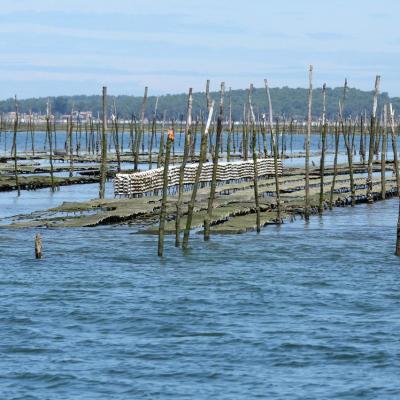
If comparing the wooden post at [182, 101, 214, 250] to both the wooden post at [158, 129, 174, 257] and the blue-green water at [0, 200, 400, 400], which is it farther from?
the wooden post at [158, 129, 174, 257]

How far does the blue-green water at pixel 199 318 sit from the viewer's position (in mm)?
21031

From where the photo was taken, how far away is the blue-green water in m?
21.0

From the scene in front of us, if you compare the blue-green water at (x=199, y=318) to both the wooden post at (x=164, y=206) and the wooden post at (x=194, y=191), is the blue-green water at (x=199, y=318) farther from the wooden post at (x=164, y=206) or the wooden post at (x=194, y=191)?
the wooden post at (x=194, y=191)

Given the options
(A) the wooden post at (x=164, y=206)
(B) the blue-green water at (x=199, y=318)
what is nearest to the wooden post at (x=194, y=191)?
(B) the blue-green water at (x=199, y=318)

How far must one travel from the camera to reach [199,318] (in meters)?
27.2

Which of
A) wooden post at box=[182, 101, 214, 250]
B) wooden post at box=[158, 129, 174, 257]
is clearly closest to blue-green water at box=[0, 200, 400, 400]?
wooden post at box=[158, 129, 174, 257]

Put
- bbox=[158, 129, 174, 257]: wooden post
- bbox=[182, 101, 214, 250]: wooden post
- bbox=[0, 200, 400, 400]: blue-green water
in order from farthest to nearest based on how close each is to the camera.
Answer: bbox=[182, 101, 214, 250]: wooden post
bbox=[158, 129, 174, 257]: wooden post
bbox=[0, 200, 400, 400]: blue-green water

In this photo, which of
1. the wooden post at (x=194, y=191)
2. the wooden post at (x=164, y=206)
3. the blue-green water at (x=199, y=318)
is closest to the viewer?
the blue-green water at (x=199, y=318)

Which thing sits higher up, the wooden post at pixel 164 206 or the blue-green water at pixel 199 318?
the wooden post at pixel 164 206

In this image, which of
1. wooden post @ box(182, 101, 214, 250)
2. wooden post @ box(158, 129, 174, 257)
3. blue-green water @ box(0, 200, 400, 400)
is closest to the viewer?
blue-green water @ box(0, 200, 400, 400)

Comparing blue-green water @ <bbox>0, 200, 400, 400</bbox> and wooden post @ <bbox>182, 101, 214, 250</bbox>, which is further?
wooden post @ <bbox>182, 101, 214, 250</bbox>

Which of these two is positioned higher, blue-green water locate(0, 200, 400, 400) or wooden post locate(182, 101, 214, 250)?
wooden post locate(182, 101, 214, 250)

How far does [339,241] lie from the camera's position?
4322 cm

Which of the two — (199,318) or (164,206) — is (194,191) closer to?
(164,206)
